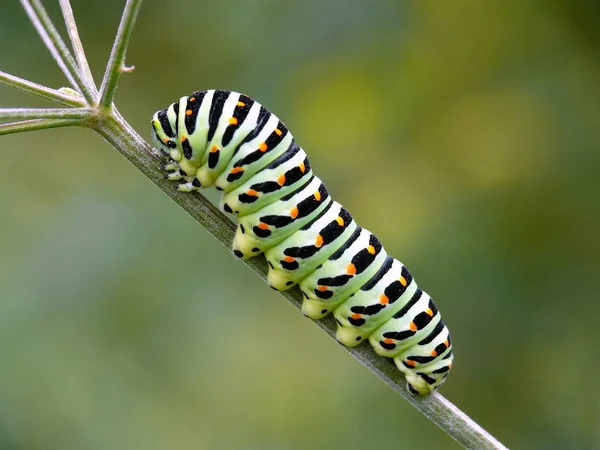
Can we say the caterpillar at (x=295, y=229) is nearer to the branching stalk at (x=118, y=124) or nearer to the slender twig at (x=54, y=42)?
the branching stalk at (x=118, y=124)

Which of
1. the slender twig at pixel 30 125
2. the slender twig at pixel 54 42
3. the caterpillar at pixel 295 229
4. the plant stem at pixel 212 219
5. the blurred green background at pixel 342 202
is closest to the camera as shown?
the slender twig at pixel 54 42

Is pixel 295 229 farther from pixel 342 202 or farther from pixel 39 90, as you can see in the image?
pixel 342 202

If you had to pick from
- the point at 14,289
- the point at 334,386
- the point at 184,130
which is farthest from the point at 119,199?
the point at 184,130

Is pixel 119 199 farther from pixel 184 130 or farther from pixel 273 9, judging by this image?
pixel 184 130

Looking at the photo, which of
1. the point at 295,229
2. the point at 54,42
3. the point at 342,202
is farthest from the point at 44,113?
the point at 342,202

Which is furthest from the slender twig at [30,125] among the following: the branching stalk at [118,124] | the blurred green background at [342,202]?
the blurred green background at [342,202]

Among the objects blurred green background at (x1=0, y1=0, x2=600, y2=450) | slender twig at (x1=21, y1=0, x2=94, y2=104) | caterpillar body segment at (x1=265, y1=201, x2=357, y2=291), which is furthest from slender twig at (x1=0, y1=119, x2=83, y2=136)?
blurred green background at (x1=0, y1=0, x2=600, y2=450)

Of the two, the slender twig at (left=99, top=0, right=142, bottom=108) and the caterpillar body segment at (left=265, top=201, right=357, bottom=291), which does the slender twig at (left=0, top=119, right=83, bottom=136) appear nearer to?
the slender twig at (left=99, top=0, right=142, bottom=108)
